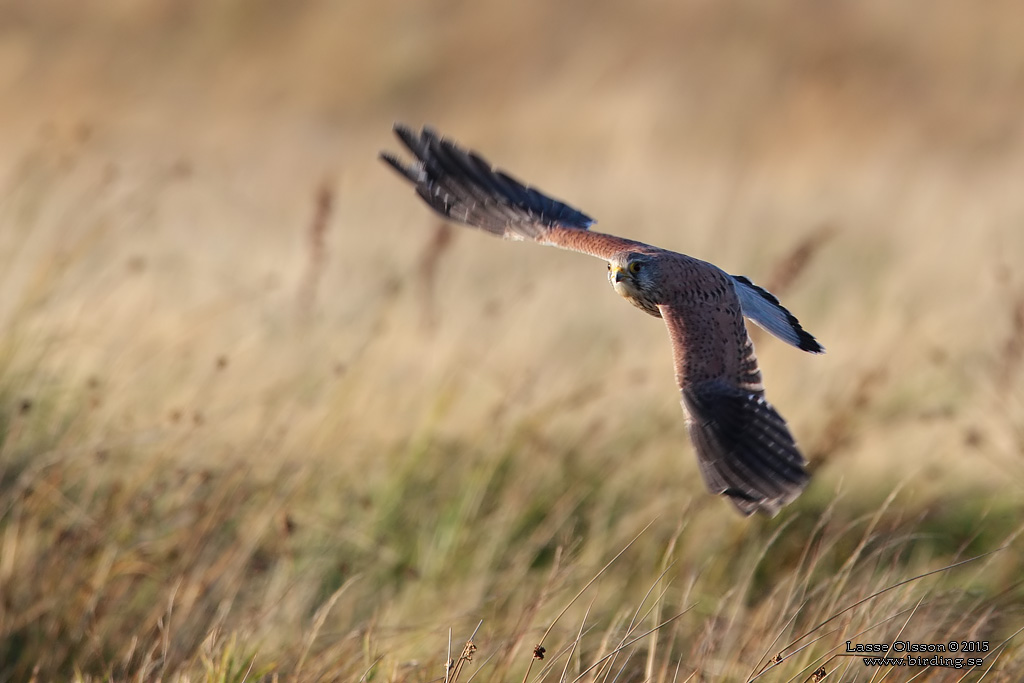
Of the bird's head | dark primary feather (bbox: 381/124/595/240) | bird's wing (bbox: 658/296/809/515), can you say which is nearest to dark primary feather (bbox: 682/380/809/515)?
bird's wing (bbox: 658/296/809/515)

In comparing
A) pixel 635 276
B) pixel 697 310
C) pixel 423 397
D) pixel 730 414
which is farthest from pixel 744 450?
pixel 423 397

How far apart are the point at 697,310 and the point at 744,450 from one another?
1.82ft

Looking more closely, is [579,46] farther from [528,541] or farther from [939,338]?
[528,541]

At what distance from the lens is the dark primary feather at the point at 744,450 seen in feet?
8.13

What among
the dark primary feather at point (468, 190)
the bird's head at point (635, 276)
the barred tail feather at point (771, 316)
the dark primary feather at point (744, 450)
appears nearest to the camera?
the dark primary feather at point (744, 450)

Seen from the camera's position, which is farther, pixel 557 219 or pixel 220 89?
pixel 220 89

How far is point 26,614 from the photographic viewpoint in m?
2.99

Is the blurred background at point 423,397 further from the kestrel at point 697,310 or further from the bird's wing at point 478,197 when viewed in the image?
the bird's wing at point 478,197

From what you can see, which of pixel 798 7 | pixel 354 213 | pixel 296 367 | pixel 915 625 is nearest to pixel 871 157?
pixel 798 7

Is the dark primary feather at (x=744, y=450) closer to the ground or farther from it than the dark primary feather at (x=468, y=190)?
closer to the ground

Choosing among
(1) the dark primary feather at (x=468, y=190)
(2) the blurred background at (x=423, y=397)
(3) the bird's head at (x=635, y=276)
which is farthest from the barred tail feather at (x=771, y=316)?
(1) the dark primary feather at (x=468, y=190)

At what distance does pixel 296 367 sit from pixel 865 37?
12.4m

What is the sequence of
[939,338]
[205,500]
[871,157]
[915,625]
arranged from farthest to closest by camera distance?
[871,157] < [939,338] < [205,500] < [915,625]

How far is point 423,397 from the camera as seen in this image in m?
4.62
